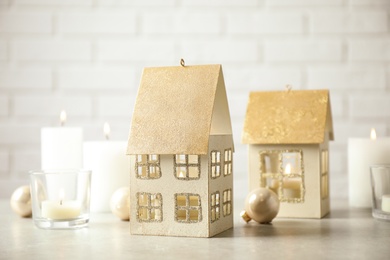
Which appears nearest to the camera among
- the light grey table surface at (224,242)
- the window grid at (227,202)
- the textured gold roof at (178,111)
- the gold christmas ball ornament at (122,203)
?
the light grey table surface at (224,242)

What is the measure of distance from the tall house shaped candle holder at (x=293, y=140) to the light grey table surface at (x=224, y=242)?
46 millimetres

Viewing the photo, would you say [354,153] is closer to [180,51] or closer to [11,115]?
[180,51]

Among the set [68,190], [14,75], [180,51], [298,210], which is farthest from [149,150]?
[14,75]

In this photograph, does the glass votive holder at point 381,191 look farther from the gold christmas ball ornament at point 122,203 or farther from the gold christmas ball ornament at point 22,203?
the gold christmas ball ornament at point 22,203

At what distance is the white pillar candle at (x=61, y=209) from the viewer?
1.05 m

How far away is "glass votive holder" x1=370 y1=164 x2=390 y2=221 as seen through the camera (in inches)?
43.9

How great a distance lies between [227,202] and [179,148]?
0.17 meters

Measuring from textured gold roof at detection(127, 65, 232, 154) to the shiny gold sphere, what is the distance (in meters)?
0.13

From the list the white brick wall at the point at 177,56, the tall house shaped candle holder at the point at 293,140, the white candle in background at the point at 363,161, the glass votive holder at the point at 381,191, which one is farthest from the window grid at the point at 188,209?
the white brick wall at the point at 177,56

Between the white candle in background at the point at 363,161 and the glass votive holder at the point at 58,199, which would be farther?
the white candle in background at the point at 363,161

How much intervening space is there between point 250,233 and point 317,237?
0.34 ft

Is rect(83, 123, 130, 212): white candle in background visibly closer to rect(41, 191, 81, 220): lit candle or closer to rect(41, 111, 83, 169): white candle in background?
rect(41, 111, 83, 169): white candle in background

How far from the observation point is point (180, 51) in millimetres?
1824

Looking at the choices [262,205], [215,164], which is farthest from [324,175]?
[215,164]
